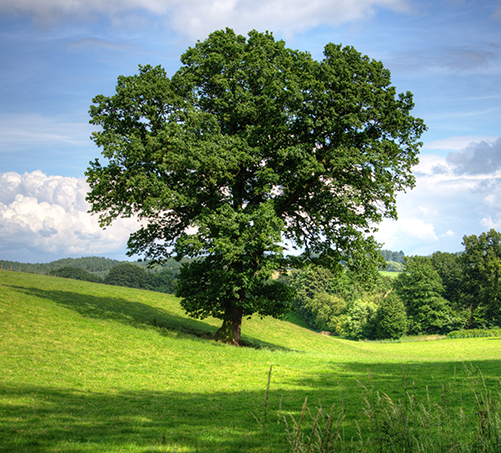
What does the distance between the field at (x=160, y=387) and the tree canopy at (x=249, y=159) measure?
513 centimetres

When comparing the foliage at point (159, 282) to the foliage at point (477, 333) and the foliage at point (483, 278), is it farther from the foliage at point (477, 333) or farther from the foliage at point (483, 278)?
the foliage at point (483, 278)

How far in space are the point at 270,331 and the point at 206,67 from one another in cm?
3077

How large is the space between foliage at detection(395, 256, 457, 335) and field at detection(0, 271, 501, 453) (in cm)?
6507

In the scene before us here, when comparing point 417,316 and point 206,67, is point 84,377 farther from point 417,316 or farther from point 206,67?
point 417,316

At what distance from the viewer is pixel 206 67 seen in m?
24.9

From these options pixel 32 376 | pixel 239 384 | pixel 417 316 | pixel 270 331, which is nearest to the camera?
pixel 32 376

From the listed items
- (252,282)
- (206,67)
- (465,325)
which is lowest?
(465,325)

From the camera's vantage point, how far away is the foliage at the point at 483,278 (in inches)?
3282

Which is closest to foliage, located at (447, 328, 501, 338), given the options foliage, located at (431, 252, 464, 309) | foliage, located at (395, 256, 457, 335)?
foliage, located at (395, 256, 457, 335)

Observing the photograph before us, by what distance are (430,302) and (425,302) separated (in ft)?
4.53

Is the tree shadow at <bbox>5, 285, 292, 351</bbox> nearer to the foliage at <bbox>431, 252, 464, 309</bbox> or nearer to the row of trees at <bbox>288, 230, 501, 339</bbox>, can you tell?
the row of trees at <bbox>288, 230, 501, 339</bbox>

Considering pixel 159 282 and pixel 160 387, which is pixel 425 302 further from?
pixel 160 387

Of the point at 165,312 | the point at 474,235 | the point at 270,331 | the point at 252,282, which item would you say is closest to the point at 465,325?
the point at 474,235

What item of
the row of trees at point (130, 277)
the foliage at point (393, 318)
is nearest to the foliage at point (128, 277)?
the row of trees at point (130, 277)
